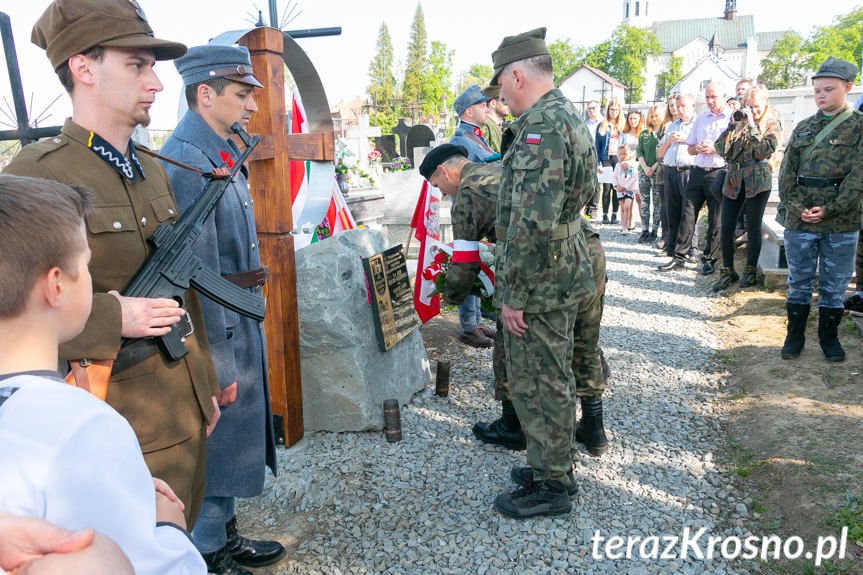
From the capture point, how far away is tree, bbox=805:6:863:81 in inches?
2475

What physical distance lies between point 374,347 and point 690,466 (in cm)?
216

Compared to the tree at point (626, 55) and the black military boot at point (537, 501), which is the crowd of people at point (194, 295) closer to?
the black military boot at point (537, 501)

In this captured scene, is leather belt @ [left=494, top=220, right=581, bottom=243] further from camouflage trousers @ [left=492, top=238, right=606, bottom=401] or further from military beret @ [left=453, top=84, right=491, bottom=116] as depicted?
military beret @ [left=453, top=84, right=491, bottom=116]

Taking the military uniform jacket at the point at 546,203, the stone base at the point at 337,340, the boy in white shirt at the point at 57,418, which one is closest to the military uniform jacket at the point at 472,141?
the stone base at the point at 337,340

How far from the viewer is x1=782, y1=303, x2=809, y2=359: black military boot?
485cm

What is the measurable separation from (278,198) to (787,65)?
8517 cm

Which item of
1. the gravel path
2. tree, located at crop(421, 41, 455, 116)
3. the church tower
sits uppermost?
the church tower

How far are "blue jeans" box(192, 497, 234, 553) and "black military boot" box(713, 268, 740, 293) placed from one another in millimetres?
6655

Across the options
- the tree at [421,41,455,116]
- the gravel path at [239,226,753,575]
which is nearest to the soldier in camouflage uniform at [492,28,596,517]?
the gravel path at [239,226,753,575]

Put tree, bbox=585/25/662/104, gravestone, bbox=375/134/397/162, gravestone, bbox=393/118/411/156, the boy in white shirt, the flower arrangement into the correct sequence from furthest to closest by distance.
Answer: tree, bbox=585/25/662/104, gravestone, bbox=393/118/411/156, gravestone, bbox=375/134/397/162, the flower arrangement, the boy in white shirt

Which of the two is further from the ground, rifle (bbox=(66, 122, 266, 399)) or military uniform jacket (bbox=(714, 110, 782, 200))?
military uniform jacket (bbox=(714, 110, 782, 200))

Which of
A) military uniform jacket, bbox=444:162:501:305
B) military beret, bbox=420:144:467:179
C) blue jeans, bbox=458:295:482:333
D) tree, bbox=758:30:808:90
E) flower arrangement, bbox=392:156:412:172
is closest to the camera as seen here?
military uniform jacket, bbox=444:162:501:305

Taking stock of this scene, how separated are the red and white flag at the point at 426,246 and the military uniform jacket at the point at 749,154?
11.8 feet

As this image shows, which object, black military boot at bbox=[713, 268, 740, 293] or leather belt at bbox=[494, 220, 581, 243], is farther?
black military boot at bbox=[713, 268, 740, 293]
